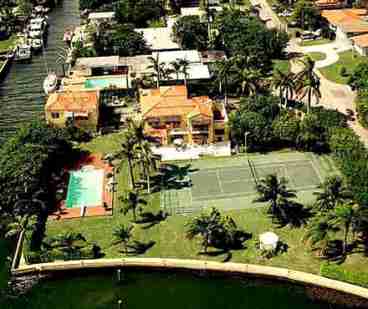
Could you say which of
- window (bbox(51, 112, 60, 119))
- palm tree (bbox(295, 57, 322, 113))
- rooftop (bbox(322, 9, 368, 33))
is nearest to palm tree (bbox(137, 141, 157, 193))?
window (bbox(51, 112, 60, 119))

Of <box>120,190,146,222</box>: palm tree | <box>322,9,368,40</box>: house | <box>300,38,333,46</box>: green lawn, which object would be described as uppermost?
<box>322,9,368,40</box>: house

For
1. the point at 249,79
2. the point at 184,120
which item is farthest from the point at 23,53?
the point at 249,79

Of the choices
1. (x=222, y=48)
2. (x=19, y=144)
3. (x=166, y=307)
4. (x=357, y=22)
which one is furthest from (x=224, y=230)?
(x=357, y=22)

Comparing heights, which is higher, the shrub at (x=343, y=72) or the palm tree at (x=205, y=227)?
the shrub at (x=343, y=72)

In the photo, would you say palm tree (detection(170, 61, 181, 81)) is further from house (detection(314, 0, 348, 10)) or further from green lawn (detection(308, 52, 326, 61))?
house (detection(314, 0, 348, 10))

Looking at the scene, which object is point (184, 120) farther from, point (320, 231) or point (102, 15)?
point (102, 15)

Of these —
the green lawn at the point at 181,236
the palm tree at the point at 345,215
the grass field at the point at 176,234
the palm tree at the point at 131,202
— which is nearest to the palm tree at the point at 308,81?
the grass field at the point at 176,234

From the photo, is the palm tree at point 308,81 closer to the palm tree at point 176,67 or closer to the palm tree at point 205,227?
the palm tree at point 176,67
